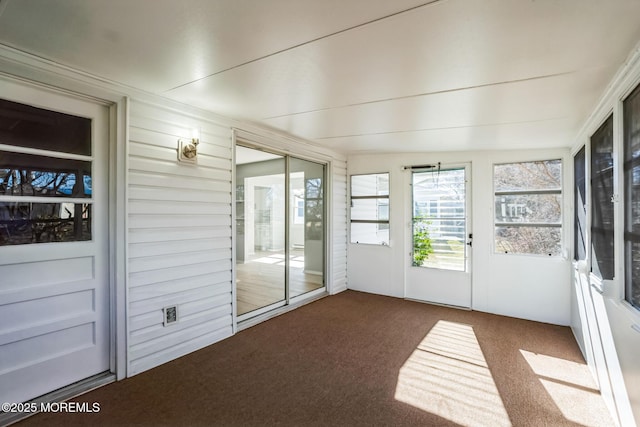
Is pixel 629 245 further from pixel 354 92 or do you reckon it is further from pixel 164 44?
pixel 164 44

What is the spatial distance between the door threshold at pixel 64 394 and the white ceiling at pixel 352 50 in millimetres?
2270

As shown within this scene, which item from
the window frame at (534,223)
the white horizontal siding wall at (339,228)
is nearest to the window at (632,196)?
the window frame at (534,223)

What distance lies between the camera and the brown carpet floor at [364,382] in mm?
2041

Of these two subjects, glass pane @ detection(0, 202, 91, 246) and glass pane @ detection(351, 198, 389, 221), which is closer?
glass pane @ detection(0, 202, 91, 246)

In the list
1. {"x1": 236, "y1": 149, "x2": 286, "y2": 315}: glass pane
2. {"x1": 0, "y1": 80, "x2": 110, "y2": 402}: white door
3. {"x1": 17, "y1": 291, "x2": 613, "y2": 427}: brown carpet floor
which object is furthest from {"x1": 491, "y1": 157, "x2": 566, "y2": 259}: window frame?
{"x1": 0, "y1": 80, "x2": 110, "y2": 402}: white door

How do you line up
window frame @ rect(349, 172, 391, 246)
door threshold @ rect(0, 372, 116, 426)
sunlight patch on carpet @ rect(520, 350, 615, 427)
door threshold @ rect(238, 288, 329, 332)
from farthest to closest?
window frame @ rect(349, 172, 391, 246), door threshold @ rect(238, 288, 329, 332), sunlight patch on carpet @ rect(520, 350, 615, 427), door threshold @ rect(0, 372, 116, 426)

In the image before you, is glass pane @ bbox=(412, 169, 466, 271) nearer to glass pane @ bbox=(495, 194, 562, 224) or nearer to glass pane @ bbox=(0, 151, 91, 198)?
glass pane @ bbox=(495, 194, 562, 224)

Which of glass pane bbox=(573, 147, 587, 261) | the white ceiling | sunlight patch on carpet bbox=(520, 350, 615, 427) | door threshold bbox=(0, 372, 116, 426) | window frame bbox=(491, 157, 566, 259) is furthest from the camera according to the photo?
window frame bbox=(491, 157, 566, 259)

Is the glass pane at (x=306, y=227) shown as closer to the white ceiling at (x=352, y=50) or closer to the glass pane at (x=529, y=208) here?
the white ceiling at (x=352, y=50)

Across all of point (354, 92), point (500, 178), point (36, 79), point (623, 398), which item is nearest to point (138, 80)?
point (36, 79)

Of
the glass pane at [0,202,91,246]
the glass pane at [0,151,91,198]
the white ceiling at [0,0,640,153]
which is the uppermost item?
the white ceiling at [0,0,640,153]

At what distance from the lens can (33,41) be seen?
69.9 inches

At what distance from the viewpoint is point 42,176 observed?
2152mm

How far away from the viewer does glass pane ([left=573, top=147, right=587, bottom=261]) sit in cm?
314
